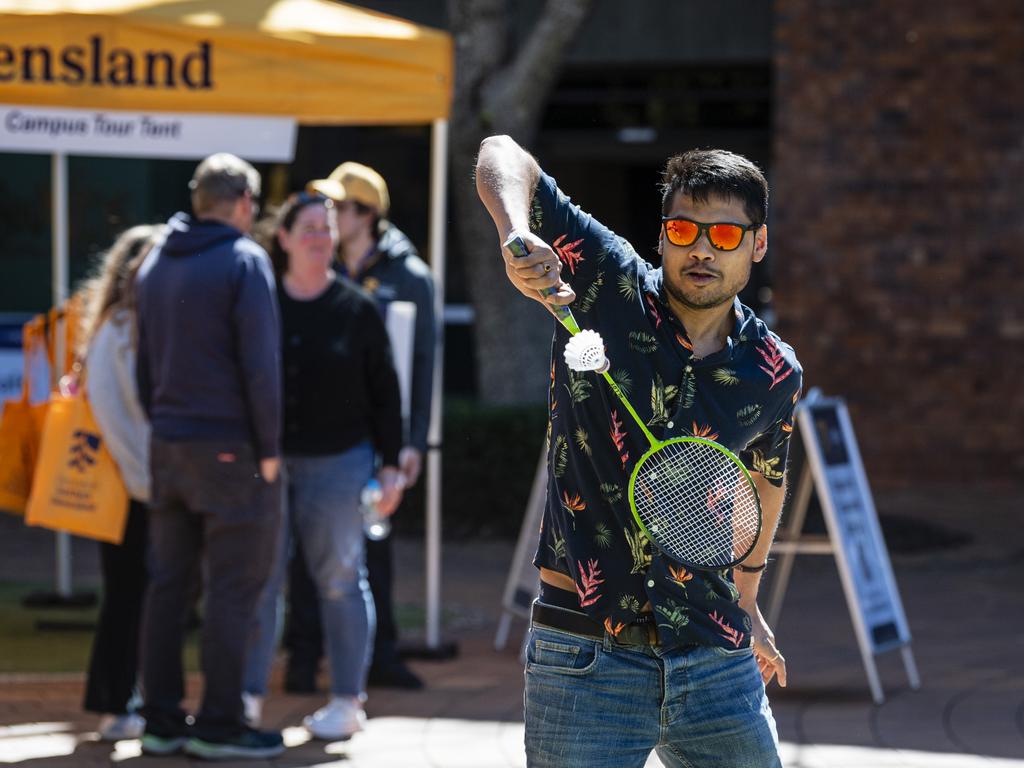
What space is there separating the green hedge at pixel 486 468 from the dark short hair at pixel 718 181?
655 centimetres

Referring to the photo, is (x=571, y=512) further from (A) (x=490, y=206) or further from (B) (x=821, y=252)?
(B) (x=821, y=252)

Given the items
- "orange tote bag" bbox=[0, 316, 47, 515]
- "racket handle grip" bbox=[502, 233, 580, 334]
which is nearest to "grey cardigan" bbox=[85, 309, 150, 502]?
"orange tote bag" bbox=[0, 316, 47, 515]

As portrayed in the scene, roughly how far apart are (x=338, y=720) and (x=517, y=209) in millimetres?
3157

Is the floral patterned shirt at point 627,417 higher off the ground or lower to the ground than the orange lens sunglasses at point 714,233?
lower

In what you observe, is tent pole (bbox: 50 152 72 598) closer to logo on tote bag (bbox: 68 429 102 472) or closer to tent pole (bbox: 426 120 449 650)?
logo on tote bag (bbox: 68 429 102 472)

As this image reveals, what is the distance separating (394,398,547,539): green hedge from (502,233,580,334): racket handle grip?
674 centimetres

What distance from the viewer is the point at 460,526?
10.0 meters

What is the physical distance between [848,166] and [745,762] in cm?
927

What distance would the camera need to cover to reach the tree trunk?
9.84 metres

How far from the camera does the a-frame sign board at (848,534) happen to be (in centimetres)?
627

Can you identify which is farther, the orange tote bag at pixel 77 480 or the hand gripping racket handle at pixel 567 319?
the orange tote bag at pixel 77 480

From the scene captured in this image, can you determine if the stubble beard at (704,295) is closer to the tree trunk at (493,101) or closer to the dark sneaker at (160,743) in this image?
the dark sneaker at (160,743)

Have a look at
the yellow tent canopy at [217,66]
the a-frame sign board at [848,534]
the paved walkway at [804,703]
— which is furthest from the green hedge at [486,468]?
the yellow tent canopy at [217,66]

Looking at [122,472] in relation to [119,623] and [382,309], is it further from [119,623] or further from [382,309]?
[382,309]
